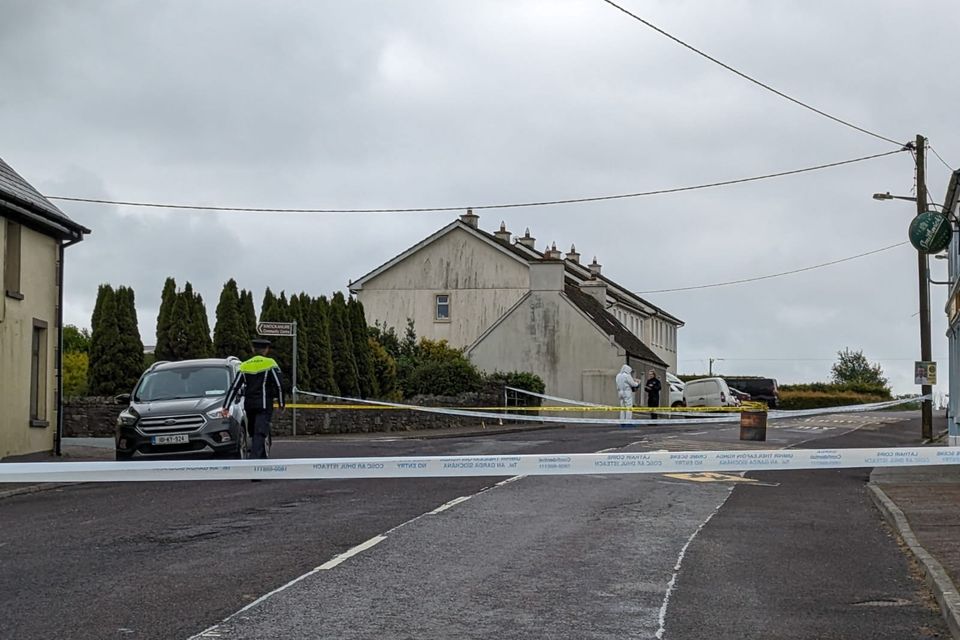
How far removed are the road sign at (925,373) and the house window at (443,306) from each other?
38311mm

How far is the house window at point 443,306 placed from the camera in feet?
226

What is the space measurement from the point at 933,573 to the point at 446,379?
3614 centimetres

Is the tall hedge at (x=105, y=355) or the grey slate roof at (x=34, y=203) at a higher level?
the grey slate roof at (x=34, y=203)

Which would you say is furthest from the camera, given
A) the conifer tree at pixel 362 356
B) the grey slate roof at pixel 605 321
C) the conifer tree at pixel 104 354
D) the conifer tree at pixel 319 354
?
the grey slate roof at pixel 605 321

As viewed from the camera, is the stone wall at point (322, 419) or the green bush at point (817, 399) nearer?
the stone wall at point (322, 419)

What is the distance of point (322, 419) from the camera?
3359 centimetres

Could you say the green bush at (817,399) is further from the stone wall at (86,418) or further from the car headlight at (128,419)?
the car headlight at (128,419)

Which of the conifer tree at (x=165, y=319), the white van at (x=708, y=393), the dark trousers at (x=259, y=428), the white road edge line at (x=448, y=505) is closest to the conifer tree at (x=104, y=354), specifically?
the conifer tree at (x=165, y=319)

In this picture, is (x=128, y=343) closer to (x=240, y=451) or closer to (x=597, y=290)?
(x=240, y=451)

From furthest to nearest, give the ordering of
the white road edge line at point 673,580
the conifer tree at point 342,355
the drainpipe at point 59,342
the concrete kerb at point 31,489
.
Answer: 1. the conifer tree at point 342,355
2. the drainpipe at point 59,342
3. the concrete kerb at point 31,489
4. the white road edge line at point 673,580

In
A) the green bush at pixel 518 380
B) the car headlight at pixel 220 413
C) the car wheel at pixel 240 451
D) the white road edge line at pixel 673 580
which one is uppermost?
the green bush at pixel 518 380

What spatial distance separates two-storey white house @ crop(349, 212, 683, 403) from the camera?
5797 cm

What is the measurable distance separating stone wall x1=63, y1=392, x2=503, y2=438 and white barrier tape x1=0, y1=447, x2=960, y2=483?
63.4ft

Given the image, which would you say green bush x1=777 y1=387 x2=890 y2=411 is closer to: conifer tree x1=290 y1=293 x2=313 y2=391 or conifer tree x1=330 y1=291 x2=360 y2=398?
conifer tree x1=330 y1=291 x2=360 y2=398
